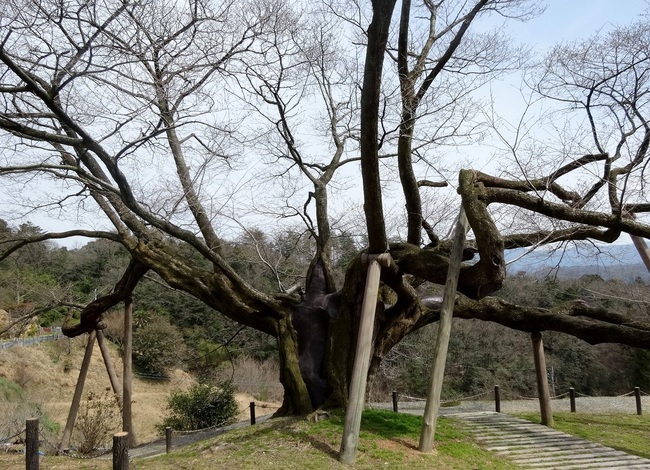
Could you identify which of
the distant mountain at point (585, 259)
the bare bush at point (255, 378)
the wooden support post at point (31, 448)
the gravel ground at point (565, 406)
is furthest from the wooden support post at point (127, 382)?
the bare bush at point (255, 378)

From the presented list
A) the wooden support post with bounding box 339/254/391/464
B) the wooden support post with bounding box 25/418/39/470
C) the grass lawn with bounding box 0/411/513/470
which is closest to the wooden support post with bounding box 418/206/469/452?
the grass lawn with bounding box 0/411/513/470

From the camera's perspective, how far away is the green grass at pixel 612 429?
668 cm

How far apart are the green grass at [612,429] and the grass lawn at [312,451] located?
215cm

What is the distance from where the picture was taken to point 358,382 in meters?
5.00

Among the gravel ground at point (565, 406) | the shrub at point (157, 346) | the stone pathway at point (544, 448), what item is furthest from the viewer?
the shrub at point (157, 346)

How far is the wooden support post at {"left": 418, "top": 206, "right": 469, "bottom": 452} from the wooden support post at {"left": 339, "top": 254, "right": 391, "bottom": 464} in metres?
0.72

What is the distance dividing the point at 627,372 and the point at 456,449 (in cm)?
1601

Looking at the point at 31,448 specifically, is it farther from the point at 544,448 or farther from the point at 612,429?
the point at 612,429

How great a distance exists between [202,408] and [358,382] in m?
9.01

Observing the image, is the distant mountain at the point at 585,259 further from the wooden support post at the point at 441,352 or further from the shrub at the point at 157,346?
the shrub at the point at 157,346

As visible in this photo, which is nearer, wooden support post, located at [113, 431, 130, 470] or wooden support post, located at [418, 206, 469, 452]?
wooden support post, located at [113, 431, 130, 470]

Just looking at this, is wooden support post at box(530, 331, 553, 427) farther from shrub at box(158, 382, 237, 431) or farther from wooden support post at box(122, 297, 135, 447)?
shrub at box(158, 382, 237, 431)

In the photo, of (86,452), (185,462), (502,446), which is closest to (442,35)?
(502,446)

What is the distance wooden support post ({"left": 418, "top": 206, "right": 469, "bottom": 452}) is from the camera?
511cm
